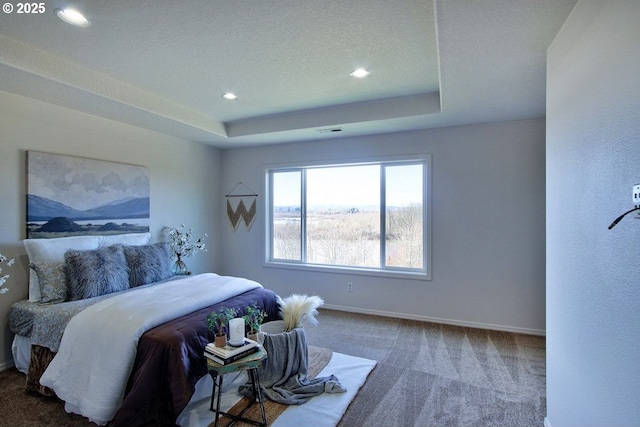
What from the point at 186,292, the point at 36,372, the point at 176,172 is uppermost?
the point at 176,172

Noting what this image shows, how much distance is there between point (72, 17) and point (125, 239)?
2.34m

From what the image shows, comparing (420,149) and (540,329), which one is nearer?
(540,329)

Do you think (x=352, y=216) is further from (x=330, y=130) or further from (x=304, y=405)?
(x=304, y=405)

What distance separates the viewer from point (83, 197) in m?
3.34

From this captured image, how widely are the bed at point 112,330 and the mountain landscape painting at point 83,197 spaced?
0.22 m

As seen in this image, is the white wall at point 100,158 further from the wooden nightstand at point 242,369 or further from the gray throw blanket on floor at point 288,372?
the gray throw blanket on floor at point 288,372

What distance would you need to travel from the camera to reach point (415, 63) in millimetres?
2602

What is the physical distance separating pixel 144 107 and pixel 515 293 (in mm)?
4574

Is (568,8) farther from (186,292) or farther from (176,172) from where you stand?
(176,172)

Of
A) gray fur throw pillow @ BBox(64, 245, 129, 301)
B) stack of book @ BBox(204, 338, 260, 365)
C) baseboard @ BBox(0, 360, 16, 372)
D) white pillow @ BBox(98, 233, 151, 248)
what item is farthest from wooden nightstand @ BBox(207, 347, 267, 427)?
white pillow @ BBox(98, 233, 151, 248)

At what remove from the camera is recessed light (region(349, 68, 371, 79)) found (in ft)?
8.93

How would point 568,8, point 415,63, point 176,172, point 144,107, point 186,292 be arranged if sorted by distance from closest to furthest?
1. point 568,8
2. point 415,63
3. point 186,292
4. point 144,107
5. point 176,172

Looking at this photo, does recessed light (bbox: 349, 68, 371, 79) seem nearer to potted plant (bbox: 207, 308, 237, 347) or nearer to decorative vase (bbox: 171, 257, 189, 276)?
potted plant (bbox: 207, 308, 237, 347)

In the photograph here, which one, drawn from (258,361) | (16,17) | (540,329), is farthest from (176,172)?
Result: (540,329)
